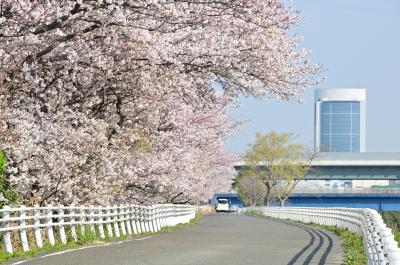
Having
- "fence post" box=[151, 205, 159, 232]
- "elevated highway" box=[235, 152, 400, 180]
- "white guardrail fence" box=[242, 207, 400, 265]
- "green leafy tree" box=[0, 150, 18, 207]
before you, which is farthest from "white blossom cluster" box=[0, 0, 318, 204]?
"elevated highway" box=[235, 152, 400, 180]

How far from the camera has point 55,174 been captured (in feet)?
80.2

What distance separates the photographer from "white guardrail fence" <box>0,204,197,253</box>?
19.9 metres

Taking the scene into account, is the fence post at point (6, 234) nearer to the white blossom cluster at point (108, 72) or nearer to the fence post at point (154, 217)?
the white blossom cluster at point (108, 72)

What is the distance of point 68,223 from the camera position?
934 inches

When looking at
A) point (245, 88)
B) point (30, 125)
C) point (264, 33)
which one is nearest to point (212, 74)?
point (245, 88)

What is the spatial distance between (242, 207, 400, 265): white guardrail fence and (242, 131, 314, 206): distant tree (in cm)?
4413

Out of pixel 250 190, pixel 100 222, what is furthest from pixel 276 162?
pixel 100 222

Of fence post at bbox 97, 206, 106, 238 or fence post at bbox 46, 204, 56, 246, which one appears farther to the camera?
fence post at bbox 97, 206, 106, 238

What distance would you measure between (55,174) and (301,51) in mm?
8250

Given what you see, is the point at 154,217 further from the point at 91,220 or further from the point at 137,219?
the point at 91,220

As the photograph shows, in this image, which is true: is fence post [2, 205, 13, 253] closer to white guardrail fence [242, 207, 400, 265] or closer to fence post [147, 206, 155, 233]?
white guardrail fence [242, 207, 400, 265]

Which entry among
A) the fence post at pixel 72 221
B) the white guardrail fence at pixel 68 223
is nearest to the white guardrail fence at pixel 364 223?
the white guardrail fence at pixel 68 223

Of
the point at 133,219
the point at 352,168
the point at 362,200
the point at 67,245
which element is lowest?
the point at 362,200

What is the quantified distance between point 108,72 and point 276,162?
100964mm
